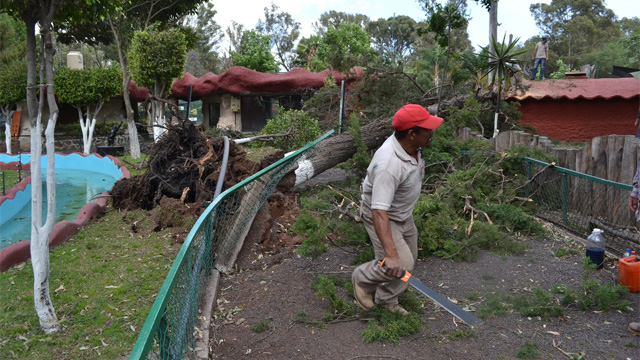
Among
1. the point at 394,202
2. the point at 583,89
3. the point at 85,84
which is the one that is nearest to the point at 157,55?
the point at 85,84

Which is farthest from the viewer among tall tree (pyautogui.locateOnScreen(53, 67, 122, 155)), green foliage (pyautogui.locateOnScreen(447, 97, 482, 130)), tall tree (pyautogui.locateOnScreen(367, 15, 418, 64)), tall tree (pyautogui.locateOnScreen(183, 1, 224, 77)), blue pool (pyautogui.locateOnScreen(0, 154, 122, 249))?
tall tree (pyautogui.locateOnScreen(367, 15, 418, 64))

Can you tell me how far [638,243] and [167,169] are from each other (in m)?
6.72

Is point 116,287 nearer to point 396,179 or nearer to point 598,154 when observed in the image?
point 396,179

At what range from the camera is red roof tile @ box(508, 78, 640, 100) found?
13.1 metres

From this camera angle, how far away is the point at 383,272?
387 centimetres

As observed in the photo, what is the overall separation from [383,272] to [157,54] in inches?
526

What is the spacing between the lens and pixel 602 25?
48781 millimetres

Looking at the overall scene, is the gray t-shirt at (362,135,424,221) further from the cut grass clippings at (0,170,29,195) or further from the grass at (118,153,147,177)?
the cut grass clippings at (0,170,29,195)

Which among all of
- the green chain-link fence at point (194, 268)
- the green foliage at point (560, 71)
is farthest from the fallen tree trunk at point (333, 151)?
the green foliage at point (560, 71)

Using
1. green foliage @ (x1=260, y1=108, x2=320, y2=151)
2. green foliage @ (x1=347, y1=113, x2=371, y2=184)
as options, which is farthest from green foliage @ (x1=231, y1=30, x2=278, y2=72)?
green foliage @ (x1=347, y1=113, x2=371, y2=184)

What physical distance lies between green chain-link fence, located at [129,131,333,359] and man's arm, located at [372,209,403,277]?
1.27 m

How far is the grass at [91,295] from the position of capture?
3988mm

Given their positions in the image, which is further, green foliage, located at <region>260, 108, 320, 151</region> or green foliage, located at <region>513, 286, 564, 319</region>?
green foliage, located at <region>260, 108, 320, 151</region>

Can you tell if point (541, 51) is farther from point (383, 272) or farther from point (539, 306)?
point (383, 272)
